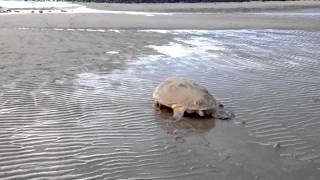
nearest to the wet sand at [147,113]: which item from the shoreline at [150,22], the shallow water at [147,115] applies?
the shallow water at [147,115]

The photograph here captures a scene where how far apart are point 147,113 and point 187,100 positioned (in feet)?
2.88

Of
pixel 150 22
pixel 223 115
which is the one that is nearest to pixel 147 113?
pixel 223 115

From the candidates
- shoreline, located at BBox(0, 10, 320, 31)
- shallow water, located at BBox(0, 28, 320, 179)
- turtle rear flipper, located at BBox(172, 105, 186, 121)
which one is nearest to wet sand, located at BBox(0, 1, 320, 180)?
shallow water, located at BBox(0, 28, 320, 179)

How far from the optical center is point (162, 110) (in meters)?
9.46

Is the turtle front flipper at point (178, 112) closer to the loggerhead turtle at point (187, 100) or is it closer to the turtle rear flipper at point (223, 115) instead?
the loggerhead turtle at point (187, 100)

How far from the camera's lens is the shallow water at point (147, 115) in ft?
22.2

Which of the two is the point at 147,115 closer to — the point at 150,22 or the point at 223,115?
the point at 223,115

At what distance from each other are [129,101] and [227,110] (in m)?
1.96

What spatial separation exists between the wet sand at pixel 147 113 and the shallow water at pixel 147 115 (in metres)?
0.02

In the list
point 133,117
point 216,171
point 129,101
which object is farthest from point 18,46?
point 216,171

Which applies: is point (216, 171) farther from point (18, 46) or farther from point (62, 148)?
point (18, 46)

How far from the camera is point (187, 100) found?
8836mm

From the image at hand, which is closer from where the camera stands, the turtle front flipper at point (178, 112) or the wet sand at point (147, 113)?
the wet sand at point (147, 113)

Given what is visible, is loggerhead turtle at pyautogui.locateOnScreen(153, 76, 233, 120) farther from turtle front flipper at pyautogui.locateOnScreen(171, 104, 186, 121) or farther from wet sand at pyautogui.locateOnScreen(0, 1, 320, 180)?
wet sand at pyautogui.locateOnScreen(0, 1, 320, 180)
